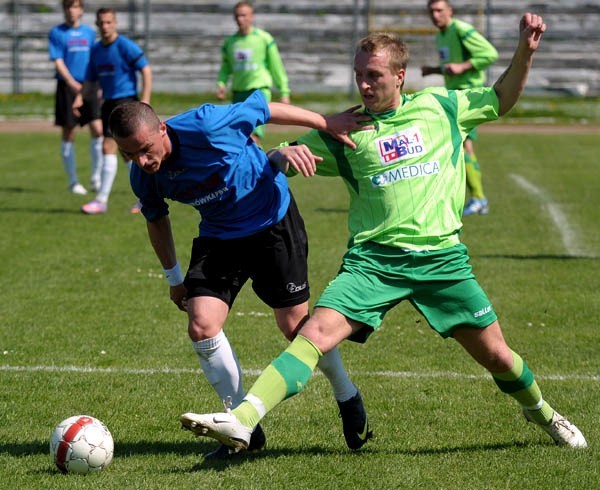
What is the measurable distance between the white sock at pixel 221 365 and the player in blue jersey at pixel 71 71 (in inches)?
369

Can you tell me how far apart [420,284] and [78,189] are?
10302 mm

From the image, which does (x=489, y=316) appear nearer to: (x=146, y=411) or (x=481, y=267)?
(x=146, y=411)

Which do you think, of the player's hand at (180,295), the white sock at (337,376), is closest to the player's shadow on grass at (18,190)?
the player's hand at (180,295)

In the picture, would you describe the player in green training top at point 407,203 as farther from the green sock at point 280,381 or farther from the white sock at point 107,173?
the white sock at point 107,173

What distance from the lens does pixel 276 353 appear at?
6.59 meters

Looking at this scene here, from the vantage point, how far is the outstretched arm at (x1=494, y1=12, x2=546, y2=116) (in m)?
4.56

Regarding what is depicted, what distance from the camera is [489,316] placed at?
4.53m

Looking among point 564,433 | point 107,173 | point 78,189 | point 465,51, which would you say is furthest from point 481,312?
point 78,189

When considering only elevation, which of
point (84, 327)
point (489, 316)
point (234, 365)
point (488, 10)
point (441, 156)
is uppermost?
point (441, 156)

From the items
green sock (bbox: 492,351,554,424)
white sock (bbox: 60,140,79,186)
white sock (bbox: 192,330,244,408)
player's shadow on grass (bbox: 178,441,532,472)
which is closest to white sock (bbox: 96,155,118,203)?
white sock (bbox: 60,140,79,186)

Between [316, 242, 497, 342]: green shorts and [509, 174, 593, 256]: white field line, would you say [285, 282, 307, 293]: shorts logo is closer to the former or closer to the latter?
[316, 242, 497, 342]: green shorts

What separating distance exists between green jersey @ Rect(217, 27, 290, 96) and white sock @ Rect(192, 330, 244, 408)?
33.2ft

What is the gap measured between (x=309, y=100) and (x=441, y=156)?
2613 cm

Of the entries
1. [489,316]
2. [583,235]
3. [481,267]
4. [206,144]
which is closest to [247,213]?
A: [206,144]
